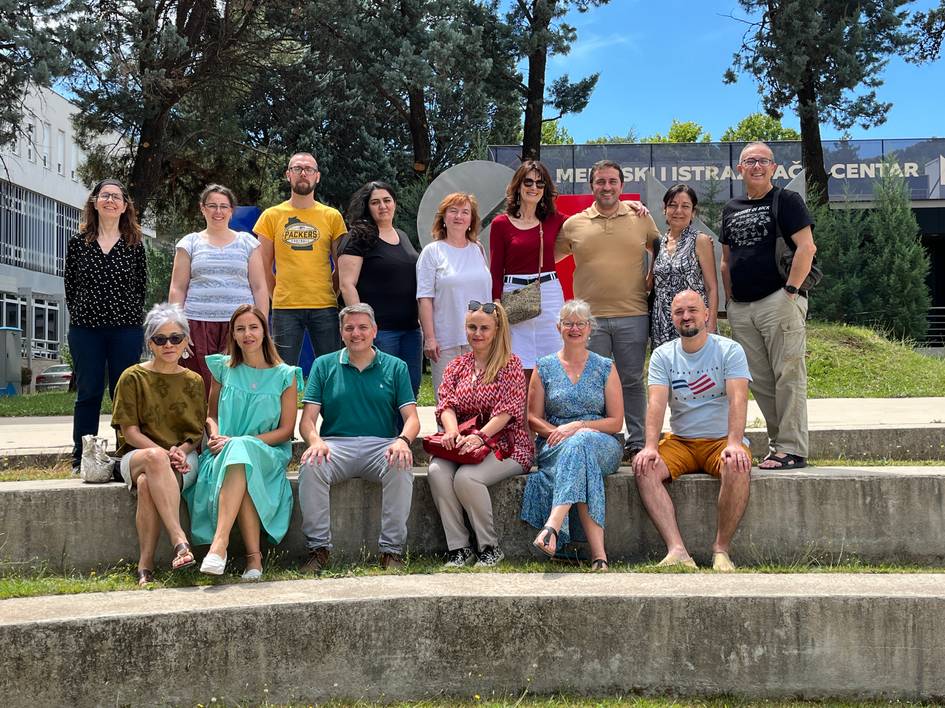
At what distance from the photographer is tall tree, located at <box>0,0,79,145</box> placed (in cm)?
1327

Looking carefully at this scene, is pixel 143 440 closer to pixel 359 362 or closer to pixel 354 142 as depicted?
pixel 359 362

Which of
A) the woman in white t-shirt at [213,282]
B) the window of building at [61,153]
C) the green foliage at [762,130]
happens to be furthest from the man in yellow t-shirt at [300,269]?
the green foliage at [762,130]

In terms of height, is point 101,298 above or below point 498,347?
above

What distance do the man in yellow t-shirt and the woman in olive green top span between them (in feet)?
2.85

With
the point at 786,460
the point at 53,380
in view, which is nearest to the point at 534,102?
the point at 786,460

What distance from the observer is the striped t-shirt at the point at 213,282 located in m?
5.60

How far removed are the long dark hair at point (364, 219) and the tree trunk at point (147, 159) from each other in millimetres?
12290

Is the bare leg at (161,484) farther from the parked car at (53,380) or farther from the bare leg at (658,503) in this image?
the parked car at (53,380)

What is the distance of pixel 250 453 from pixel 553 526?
1550mm

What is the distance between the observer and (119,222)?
18.7ft

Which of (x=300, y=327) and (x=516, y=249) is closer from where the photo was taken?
(x=516, y=249)

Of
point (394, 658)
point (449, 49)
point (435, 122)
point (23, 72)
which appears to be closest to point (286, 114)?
point (435, 122)

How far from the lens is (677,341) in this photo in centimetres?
525

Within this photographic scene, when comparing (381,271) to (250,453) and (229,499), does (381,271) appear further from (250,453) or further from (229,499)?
(229,499)
